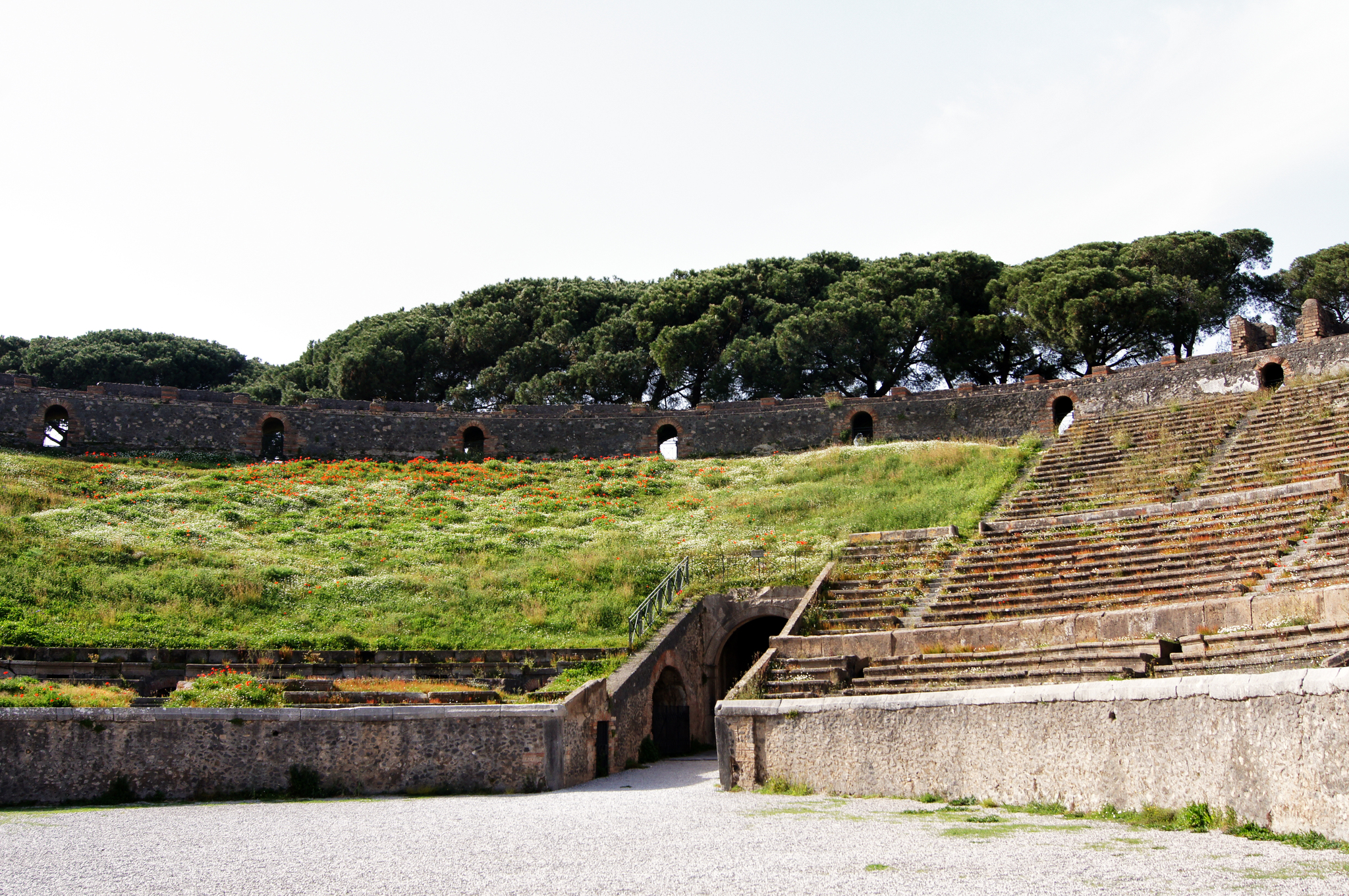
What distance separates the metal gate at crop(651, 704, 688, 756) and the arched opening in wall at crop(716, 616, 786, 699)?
67.1 inches

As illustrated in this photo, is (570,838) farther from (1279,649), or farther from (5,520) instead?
(5,520)

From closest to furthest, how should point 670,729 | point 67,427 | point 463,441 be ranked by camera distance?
1. point 670,729
2. point 67,427
3. point 463,441

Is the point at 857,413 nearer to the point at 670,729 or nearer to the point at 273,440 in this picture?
the point at 670,729

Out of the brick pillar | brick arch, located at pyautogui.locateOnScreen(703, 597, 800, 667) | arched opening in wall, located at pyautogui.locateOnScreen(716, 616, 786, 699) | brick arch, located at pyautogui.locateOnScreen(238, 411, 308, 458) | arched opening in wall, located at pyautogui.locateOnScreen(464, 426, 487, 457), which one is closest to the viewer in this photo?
brick arch, located at pyautogui.locateOnScreen(703, 597, 800, 667)

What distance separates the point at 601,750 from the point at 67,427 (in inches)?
1106

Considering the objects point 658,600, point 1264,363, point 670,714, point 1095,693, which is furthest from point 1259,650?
point 1264,363

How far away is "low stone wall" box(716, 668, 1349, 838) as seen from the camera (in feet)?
26.5

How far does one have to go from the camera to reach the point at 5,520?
24.8m

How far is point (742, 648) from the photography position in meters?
22.7

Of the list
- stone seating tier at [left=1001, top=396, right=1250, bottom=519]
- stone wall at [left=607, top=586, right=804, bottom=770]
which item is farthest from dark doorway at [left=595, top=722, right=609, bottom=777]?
stone seating tier at [left=1001, top=396, right=1250, bottom=519]

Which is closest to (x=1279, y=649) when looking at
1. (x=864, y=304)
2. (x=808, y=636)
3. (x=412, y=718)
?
(x=808, y=636)

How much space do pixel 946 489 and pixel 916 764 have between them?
16.3m

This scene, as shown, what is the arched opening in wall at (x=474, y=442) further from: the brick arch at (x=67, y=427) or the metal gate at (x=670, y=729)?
the metal gate at (x=670, y=729)

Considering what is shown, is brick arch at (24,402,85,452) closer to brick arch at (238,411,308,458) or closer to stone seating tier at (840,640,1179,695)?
brick arch at (238,411,308,458)
